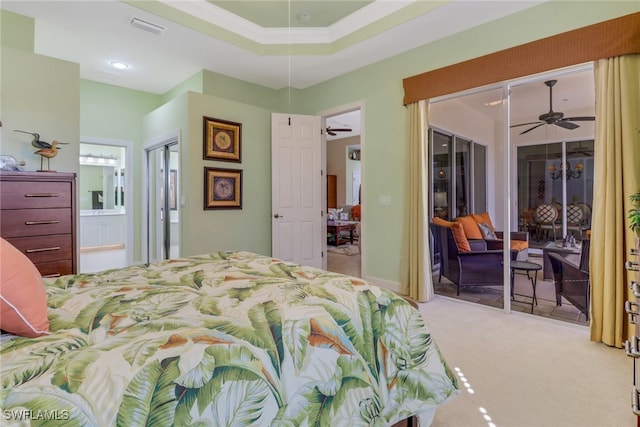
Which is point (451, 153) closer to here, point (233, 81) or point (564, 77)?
point (564, 77)

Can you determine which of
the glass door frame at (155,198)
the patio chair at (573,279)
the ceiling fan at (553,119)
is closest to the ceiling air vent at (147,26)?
the glass door frame at (155,198)

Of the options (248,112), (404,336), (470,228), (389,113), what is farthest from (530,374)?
(248,112)

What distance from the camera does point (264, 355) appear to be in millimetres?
962

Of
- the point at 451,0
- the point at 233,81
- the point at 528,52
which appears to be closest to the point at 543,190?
the point at 528,52

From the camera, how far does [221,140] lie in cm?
416

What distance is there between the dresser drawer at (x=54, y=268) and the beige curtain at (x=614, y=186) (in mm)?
4381

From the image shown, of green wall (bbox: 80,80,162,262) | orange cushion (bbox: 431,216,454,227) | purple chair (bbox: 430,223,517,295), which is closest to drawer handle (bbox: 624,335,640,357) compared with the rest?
purple chair (bbox: 430,223,517,295)

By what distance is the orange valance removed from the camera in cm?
245

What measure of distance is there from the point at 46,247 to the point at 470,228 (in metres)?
4.27

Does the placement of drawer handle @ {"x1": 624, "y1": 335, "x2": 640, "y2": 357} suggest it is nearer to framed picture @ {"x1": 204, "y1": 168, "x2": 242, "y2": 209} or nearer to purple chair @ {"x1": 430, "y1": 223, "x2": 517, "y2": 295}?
purple chair @ {"x1": 430, "y1": 223, "x2": 517, "y2": 295}

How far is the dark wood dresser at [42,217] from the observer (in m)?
2.47

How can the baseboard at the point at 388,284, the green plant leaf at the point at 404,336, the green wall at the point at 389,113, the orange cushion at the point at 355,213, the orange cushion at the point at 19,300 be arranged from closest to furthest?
the orange cushion at the point at 19,300 → the green plant leaf at the point at 404,336 → the green wall at the point at 389,113 → the baseboard at the point at 388,284 → the orange cushion at the point at 355,213

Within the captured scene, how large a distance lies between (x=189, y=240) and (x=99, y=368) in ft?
10.9

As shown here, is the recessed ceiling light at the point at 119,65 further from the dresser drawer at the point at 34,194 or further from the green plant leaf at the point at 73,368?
the green plant leaf at the point at 73,368
